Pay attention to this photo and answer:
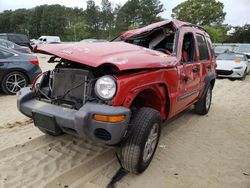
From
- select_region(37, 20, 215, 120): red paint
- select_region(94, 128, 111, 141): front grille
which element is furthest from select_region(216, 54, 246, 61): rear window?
select_region(94, 128, 111, 141): front grille

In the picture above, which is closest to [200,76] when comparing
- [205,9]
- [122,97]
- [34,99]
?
[122,97]

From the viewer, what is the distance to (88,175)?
312 cm

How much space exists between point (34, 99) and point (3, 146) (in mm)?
1016

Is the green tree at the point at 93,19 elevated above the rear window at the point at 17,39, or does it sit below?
above

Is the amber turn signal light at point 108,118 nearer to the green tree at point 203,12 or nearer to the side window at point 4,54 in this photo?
the side window at point 4,54

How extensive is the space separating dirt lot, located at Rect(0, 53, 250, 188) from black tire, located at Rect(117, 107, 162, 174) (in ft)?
0.79

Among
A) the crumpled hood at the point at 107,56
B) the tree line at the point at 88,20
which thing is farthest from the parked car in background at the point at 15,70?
the tree line at the point at 88,20

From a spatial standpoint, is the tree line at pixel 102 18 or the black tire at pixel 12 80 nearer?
the black tire at pixel 12 80

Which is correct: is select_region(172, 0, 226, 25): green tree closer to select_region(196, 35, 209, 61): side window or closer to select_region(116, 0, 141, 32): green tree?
select_region(116, 0, 141, 32): green tree

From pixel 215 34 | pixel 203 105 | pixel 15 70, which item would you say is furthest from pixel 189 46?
pixel 215 34

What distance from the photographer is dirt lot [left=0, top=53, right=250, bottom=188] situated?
3047 millimetres

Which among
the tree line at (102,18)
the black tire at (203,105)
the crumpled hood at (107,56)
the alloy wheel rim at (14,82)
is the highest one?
the tree line at (102,18)

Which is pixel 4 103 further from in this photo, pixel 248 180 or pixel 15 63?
pixel 248 180

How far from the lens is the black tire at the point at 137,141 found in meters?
2.86
